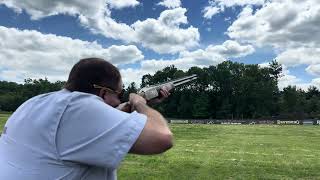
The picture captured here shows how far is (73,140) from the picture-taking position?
2.38m

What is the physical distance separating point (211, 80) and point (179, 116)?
10.9 m

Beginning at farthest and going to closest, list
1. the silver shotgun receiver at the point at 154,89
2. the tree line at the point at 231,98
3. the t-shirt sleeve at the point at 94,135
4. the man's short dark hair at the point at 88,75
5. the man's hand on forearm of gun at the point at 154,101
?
the tree line at the point at 231,98 → the silver shotgun receiver at the point at 154,89 → the man's hand on forearm of gun at the point at 154,101 → the man's short dark hair at the point at 88,75 → the t-shirt sleeve at the point at 94,135

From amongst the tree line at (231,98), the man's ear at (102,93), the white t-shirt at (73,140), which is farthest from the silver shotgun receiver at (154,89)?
the tree line at (231,98)

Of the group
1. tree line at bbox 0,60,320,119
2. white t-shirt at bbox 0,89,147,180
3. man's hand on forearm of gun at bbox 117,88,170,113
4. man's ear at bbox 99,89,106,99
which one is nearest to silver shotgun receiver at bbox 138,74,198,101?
man's hand on forearm of gun at bbox 117,88,170,113

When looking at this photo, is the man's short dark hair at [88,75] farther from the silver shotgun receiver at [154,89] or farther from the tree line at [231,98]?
the tree line at [231,98]

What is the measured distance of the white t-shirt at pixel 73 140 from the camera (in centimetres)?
237

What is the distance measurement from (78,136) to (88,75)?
0.33 meters

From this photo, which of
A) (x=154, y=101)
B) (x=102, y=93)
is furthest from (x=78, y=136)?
(x=154, y=101)

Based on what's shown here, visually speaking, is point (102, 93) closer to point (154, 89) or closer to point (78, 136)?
point (78, 136)

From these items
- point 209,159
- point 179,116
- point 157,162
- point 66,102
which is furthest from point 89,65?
point 179,116

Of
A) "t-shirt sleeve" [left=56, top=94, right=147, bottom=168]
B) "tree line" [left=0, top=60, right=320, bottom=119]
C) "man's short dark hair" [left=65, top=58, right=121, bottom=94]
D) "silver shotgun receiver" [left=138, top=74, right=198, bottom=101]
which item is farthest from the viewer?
"tree line" [left=0, top=60, right=320, bottom=119]

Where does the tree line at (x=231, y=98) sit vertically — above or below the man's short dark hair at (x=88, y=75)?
above

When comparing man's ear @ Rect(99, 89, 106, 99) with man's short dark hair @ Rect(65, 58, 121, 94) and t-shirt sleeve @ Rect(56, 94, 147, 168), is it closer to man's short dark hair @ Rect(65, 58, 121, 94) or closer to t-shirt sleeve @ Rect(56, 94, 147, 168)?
man's short dark hair @ Rect(65, 58, 121, 94)

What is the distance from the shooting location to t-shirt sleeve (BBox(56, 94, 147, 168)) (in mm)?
2369
